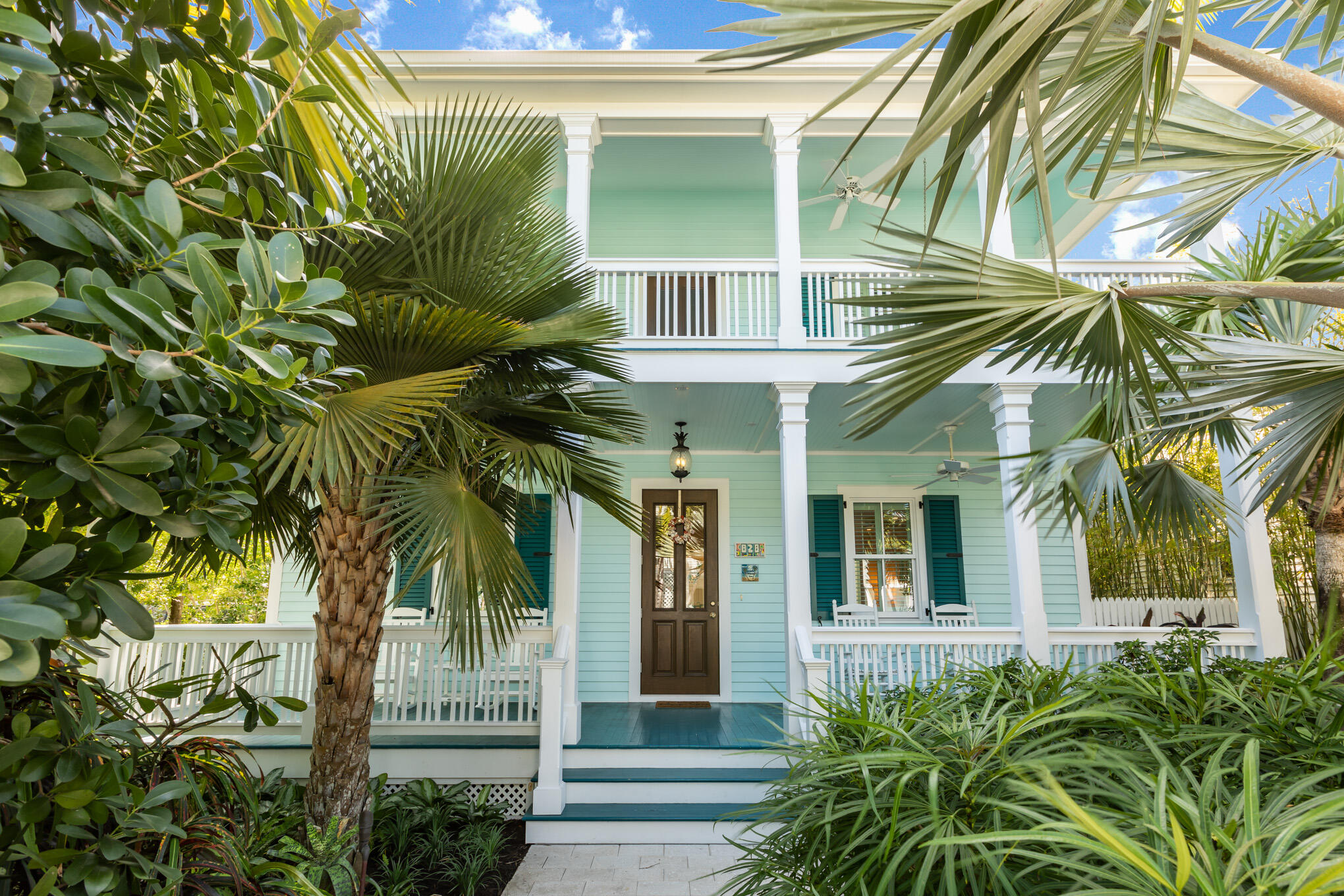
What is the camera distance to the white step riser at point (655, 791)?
17.4 ft

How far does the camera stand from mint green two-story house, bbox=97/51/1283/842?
5.53 m

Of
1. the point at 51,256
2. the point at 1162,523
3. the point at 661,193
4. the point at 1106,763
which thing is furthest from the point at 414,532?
the point at 661,193

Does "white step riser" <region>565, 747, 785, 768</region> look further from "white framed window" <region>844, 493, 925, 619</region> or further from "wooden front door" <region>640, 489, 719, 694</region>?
"white framed window" <region>844, 493, 925, 619</region>

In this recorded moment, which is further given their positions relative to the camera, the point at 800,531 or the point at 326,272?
the point at 800,531

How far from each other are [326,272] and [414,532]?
2152mm

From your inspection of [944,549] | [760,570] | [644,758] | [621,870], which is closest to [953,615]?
[944,549]

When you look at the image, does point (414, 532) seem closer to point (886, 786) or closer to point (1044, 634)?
point (886, 786)

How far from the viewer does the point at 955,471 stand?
24.5 feet

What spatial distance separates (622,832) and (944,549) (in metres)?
5.12

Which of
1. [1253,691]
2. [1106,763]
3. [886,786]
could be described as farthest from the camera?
[1253,691]

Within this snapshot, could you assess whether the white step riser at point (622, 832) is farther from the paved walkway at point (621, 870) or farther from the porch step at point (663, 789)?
the porch step at point (663, 789)

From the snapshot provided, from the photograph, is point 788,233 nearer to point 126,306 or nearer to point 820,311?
point 820,311

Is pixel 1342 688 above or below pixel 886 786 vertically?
above

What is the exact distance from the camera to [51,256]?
0.94 metres
